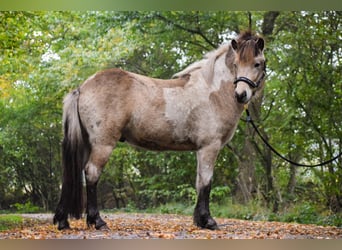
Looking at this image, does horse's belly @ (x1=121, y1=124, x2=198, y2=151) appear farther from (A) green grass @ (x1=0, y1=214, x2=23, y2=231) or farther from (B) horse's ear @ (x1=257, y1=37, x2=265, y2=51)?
(A) green grass @ (x1=0, y1=214, x2=23, y2=231)

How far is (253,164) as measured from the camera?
16.2 feet

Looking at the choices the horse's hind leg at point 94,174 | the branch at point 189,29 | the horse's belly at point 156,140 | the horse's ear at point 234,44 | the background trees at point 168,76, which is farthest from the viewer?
the branch at point 189,29

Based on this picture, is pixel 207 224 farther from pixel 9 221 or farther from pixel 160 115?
pixel 9 221

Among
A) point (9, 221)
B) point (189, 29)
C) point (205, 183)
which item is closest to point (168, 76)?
point (189, 29)

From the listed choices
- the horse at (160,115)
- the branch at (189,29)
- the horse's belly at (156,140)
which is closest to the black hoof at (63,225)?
the horse at (160,115)

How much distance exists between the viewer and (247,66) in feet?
14.1

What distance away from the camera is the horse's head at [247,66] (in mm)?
4254

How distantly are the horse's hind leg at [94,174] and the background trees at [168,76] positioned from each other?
1.03 ft

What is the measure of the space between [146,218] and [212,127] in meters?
1.04

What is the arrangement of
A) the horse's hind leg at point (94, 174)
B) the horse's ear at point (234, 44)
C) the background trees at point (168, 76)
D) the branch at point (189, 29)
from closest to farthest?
the horse's hind leg at point (94, 174) < the horse's ear at point (234, 44) < the background trees at point (168, 76) < the branch at point (189, 29)

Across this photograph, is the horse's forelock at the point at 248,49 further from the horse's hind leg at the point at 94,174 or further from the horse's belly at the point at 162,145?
the horse's hind leg at the point at 94,174

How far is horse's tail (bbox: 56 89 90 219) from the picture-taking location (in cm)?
405

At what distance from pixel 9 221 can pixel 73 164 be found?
89cm

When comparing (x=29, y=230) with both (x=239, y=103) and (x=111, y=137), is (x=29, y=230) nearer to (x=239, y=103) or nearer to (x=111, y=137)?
(x=111, y=137)
